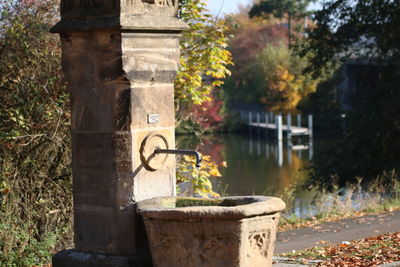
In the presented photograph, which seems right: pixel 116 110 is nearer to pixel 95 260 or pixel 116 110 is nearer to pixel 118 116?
pixel 118 116

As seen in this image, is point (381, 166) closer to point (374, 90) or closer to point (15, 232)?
point (374, 90)

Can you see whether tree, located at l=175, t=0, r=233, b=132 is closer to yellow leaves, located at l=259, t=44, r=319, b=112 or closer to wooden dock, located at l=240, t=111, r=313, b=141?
wooden dock, located at l=240, t=111, r=313, b=141

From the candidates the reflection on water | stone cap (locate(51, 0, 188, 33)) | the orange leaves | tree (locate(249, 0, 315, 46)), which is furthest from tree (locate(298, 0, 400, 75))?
tree (locate(249, 0, 315, 46))

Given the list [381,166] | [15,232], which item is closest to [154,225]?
[15,232]

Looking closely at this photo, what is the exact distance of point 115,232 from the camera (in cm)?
778

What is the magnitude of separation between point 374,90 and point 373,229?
39.4ft

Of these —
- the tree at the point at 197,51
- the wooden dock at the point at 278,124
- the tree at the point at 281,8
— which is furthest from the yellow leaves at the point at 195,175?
the tree at the point at 281,8

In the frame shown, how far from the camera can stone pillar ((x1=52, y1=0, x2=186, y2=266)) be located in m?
7.70

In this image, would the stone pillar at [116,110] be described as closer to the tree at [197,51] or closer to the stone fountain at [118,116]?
the stone fountain at [118,116]

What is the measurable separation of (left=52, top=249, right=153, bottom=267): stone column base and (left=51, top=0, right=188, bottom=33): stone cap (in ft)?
7.40

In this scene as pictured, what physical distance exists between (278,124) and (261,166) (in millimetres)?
18432

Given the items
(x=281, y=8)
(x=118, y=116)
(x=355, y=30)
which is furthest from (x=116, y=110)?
(x=281, y=8)

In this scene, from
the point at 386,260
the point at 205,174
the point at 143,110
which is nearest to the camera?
the point at 143,110

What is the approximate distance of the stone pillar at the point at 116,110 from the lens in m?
7.70
